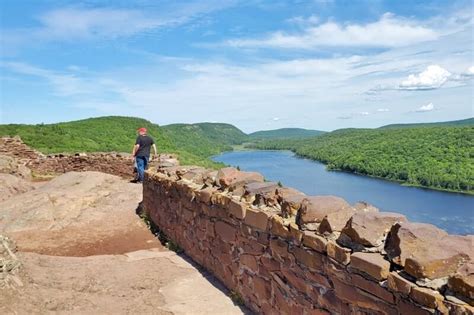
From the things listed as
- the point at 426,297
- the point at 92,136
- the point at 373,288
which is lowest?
the point at 373,288

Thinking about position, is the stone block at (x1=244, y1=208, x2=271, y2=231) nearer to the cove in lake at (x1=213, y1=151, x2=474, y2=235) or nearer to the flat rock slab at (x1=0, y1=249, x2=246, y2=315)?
the flat rock slab at (x1=0, y1=249, x2=246, y2=315)

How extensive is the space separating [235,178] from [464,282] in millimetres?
3487

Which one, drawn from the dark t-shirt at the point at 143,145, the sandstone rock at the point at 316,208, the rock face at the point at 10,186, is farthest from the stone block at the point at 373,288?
the rock face at the point at 10,186

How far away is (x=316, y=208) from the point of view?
11.8 feet

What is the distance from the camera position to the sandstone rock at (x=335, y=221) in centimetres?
334

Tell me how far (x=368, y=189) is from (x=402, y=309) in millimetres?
51229

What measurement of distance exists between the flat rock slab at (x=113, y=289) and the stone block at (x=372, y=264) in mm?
2156

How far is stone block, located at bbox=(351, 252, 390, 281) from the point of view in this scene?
106 inches

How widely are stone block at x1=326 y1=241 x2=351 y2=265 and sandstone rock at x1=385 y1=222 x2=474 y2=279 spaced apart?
32 centimetres

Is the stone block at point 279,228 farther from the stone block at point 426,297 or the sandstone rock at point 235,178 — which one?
the stone block at point 426,297


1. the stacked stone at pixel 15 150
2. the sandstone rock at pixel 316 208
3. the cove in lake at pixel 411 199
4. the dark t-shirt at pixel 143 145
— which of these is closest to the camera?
the sandstone rock at pixel 316 208

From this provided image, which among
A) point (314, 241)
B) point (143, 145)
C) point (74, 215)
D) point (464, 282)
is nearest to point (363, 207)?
point (314, 241)

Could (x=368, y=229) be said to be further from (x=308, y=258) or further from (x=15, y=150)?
(x=15, y=150)

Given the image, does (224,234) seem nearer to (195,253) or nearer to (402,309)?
(195,253)
